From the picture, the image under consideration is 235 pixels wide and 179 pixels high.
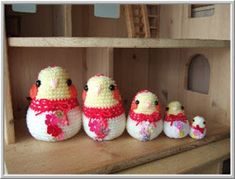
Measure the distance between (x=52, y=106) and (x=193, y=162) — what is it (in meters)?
0.27

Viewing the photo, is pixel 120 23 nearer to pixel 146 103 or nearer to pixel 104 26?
pixel 104 26

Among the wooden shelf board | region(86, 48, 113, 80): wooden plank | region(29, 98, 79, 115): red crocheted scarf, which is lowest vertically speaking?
the wooden shelf board

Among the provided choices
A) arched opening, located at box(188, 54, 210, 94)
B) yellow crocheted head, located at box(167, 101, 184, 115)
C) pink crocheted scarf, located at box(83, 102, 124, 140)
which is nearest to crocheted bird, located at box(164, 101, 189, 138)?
yellow crocheted head, located at box(167, 101, 184, 115)

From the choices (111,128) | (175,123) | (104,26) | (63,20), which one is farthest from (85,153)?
(104,26)

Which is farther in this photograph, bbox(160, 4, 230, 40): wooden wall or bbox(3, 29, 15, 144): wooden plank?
bbox(160, 4, 230, 40): wooden wall

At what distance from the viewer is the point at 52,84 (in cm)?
46

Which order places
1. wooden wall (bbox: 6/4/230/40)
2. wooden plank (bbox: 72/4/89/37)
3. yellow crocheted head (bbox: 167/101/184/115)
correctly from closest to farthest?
yellow crocheted head (bbox: 167/101/184/115)
wooden wall (bbox: 6/4/230/40)
wooden plank (bbox: 72/4/89/37)

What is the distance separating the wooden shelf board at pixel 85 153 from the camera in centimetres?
41

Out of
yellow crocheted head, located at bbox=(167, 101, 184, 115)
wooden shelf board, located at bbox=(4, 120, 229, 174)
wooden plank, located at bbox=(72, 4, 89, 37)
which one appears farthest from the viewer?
wooden plank, located at bbox=(72, 4, 89, 37)

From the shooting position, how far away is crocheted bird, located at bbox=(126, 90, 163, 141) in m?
0.48

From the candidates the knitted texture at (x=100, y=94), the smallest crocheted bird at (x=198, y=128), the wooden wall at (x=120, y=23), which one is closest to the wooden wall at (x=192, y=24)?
the wooden wall at (x=120, y=23)

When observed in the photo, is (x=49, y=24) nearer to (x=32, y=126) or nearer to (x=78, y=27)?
(x=78, y=27)

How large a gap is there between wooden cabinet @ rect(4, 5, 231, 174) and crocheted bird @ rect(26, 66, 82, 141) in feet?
0.10

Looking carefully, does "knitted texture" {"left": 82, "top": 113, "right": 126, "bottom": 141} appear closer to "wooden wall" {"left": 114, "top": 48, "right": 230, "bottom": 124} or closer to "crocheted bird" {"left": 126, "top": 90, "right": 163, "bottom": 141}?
"crocheted bird" {"left": 126, "top": 90, "right": 163, "bottom": 141}
